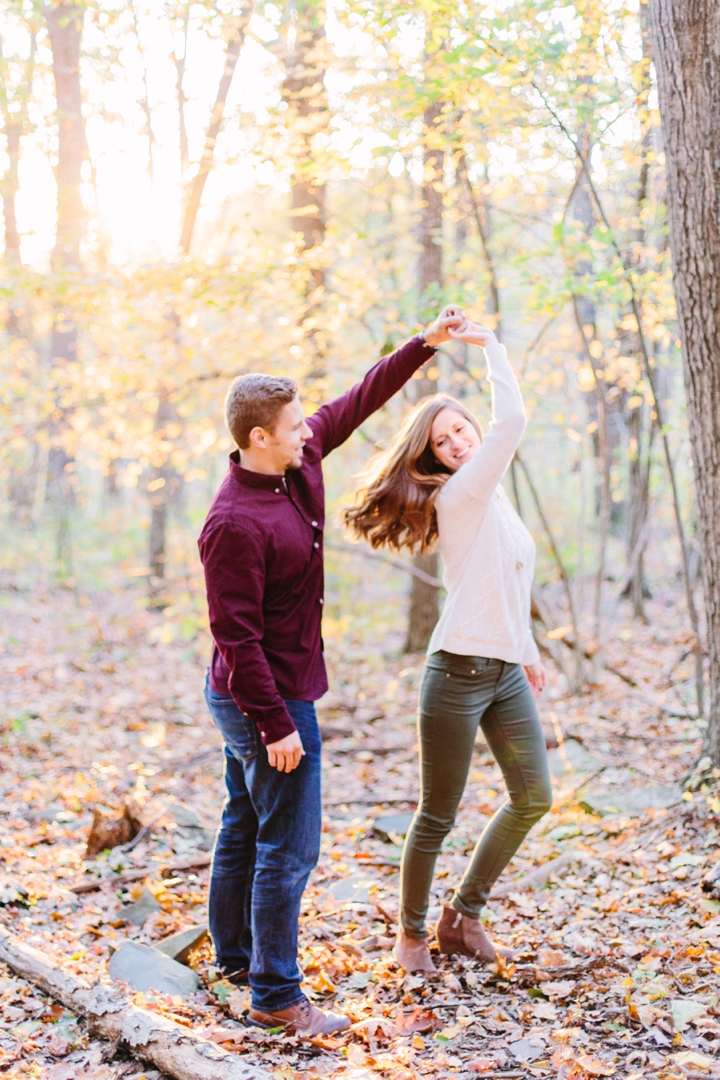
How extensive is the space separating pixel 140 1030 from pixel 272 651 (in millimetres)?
1231

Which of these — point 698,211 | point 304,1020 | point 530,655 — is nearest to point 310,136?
point 698,211

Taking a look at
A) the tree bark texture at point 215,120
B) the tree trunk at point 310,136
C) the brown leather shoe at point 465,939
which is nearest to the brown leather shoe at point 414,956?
the brown leather shoe at point 465,939

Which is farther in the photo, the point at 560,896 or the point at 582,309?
the point at 582,309

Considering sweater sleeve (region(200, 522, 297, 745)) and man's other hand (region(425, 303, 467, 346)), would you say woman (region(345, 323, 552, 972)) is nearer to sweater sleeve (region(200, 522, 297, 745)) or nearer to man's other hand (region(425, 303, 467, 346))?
man's other hand (region(425, 303, 467, 346))

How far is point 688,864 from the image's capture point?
159 inches

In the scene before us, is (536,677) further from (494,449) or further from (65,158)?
(65,158)

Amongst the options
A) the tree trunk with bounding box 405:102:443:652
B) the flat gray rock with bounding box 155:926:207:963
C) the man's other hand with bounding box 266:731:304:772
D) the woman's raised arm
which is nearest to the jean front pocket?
the man's other hand with bounding box 266:731:304:772

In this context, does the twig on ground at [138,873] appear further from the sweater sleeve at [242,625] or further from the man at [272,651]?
the sweater sleeve at [242,625]

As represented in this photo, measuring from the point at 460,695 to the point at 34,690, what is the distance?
270 inches

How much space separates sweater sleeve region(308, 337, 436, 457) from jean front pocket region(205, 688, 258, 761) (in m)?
1.03

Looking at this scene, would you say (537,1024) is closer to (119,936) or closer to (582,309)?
(119,936)

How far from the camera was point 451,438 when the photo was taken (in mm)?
3324

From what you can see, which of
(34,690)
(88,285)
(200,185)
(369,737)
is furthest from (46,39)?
(369,737)

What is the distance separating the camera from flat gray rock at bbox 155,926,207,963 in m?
3.53
